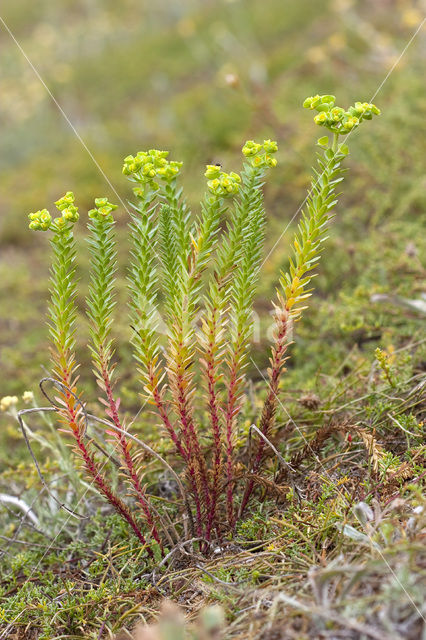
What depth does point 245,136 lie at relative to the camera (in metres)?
6.41

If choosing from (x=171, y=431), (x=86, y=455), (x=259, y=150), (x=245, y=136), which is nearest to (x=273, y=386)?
(x=171, y=431)

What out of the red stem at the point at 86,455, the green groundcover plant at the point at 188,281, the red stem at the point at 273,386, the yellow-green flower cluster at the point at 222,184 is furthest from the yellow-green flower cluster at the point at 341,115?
the red stem at the point at 86,455

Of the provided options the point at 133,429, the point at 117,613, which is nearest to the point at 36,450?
the point at 133,429

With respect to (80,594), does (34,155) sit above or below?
above

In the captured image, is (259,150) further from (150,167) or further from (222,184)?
(150,167)

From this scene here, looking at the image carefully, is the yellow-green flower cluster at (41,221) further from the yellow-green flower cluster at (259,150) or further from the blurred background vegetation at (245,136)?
the blurred background vegetation at (245,136)

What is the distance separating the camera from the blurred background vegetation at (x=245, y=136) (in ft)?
11.3

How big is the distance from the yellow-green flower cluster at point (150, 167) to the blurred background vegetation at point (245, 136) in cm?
94

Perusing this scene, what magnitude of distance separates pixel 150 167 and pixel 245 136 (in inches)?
198

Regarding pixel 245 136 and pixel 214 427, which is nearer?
pixel 214 427

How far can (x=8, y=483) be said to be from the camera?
2889 mm

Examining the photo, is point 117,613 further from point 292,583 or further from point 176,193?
point 176,193

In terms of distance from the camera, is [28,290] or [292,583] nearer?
[292,583]

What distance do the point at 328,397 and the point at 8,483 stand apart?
1.63 metres
